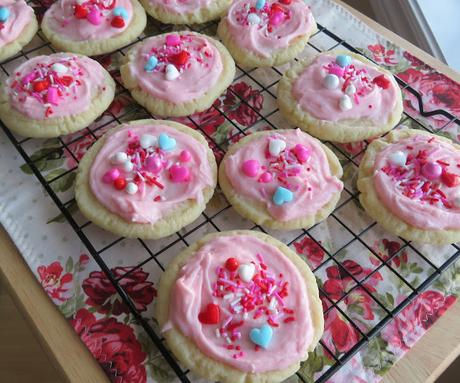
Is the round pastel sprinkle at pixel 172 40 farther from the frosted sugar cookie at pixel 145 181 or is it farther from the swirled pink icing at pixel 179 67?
the frosted sugar cookie at pixel 145 181

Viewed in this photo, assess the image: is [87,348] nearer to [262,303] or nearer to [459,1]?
[262,303]

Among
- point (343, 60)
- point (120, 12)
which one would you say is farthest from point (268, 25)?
point (120, 12)

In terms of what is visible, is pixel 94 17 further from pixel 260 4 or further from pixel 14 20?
pixel 260 4

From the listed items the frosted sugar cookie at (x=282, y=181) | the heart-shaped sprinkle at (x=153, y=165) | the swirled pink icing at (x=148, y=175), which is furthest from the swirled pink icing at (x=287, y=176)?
the heart-shaped sprinkle at (x=153, y=165)

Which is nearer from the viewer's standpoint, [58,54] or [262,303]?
[262,303]

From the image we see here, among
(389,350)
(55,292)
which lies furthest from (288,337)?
(55,292)

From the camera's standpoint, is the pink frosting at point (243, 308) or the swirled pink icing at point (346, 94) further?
the swirled pink icing at point (346, 94)

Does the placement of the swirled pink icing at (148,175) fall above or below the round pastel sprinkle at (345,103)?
above
